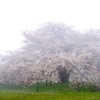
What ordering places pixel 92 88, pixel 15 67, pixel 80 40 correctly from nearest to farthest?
pixel 92 88 → pixel 15 67 → pixel 80 40

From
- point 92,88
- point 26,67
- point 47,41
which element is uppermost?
point 47,41

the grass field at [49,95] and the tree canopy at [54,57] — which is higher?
the tree canopy at [54,57]

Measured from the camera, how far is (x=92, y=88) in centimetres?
2784

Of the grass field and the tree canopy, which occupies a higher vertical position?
the tree canopy

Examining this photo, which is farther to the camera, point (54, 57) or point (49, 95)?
point (54, 57)

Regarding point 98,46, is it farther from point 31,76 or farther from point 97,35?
point 31,76

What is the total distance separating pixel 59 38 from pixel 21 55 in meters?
6.92

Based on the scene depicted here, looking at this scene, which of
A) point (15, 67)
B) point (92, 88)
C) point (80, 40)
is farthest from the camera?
point (80, 40)

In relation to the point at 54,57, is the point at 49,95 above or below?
below

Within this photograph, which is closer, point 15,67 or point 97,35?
point 15,67

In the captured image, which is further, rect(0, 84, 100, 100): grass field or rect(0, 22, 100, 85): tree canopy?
rect(0, 22, 100, 85): tree canopy

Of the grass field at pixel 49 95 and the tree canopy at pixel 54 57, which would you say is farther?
the tree canopy at pixel 54 57

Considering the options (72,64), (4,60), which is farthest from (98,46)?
(4,60)

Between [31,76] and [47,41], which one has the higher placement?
[47,41]
